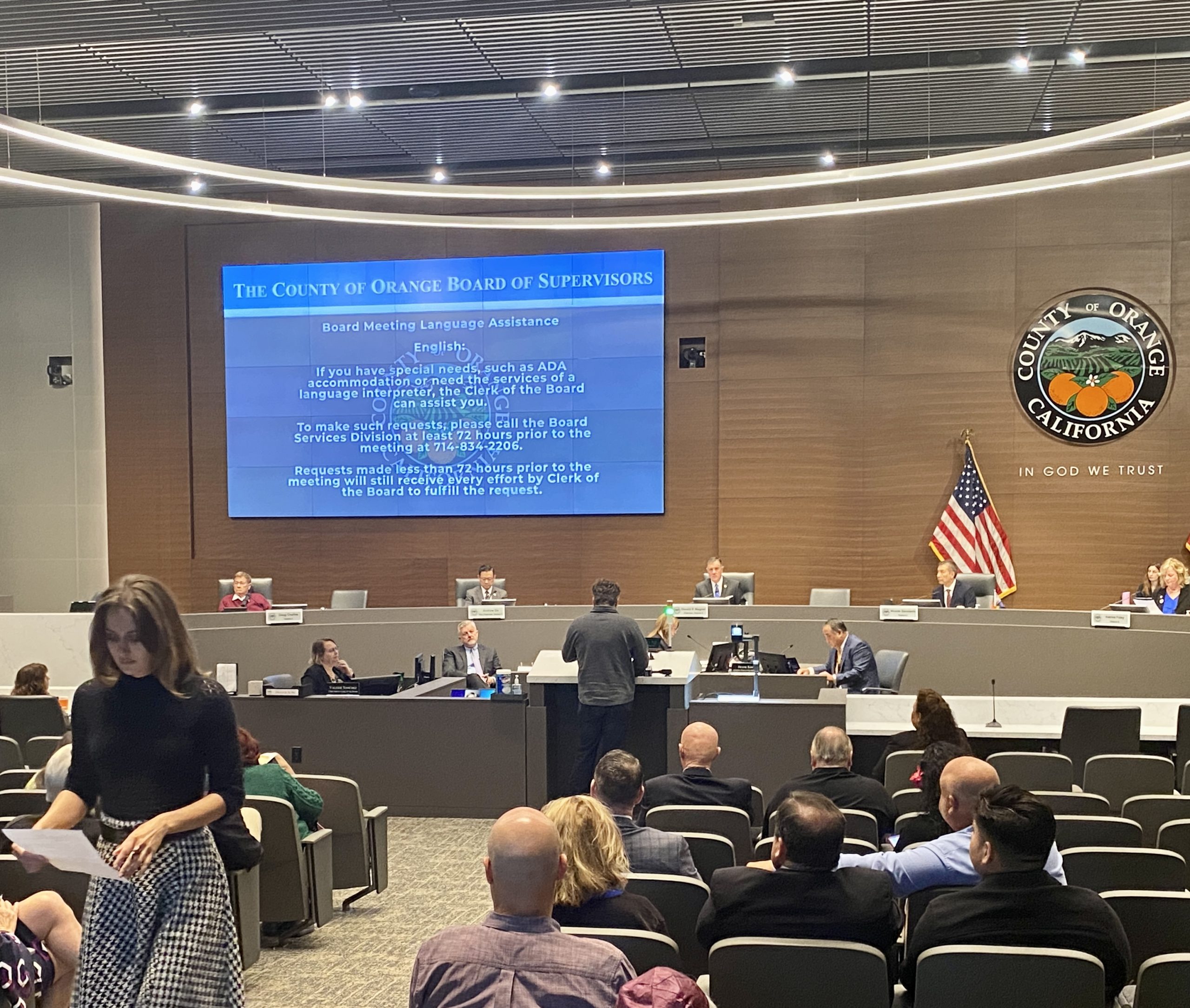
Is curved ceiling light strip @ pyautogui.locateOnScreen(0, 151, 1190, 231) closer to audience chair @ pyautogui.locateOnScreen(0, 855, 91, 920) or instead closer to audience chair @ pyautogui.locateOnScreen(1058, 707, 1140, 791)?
audience chair @ pyautogui.locateOnScreen(1058, 707, 1140, 791)

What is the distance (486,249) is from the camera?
13633mm

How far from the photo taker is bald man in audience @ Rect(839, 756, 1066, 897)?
11.3 feet

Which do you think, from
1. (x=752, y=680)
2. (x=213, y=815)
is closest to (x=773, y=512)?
(x=752, y=680)

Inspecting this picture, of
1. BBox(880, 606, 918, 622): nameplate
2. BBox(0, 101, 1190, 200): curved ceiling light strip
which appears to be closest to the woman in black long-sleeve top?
BBox(0, 101, 1190, 200): curved ceiling light strip

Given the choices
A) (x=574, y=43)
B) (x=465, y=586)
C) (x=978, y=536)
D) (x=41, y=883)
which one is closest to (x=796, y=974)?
(x=41, y=883)

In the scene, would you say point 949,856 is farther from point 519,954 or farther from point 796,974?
point 519,954

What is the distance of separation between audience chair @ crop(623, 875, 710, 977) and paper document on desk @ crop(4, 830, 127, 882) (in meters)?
1.46

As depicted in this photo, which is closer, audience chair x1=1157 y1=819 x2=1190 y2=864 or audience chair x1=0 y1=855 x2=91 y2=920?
audience chair x1=0 y1=855 x2=91 y2=920

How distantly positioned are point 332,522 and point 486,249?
3.55 metres

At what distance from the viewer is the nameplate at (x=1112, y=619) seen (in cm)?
976

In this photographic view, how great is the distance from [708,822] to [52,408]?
12.5 m

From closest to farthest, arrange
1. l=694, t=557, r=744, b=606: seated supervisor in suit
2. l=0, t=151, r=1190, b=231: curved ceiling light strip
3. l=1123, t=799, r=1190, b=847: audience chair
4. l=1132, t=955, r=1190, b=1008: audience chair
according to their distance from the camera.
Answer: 1. l=1132, t=955, r=1190, b=1008: audience chair
2. l=1123, t=799, r=1190, b=847: audience chair
3. l=0, t=151, r=1190, b=231: curved ceiling light strip
4. l=694, t=557, r=744, b=606: seated supervisor in suit

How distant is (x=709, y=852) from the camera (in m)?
3.87

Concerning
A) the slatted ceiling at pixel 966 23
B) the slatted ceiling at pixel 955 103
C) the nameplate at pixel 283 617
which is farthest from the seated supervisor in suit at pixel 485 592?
the slatted ceiling at pixel 966 23
